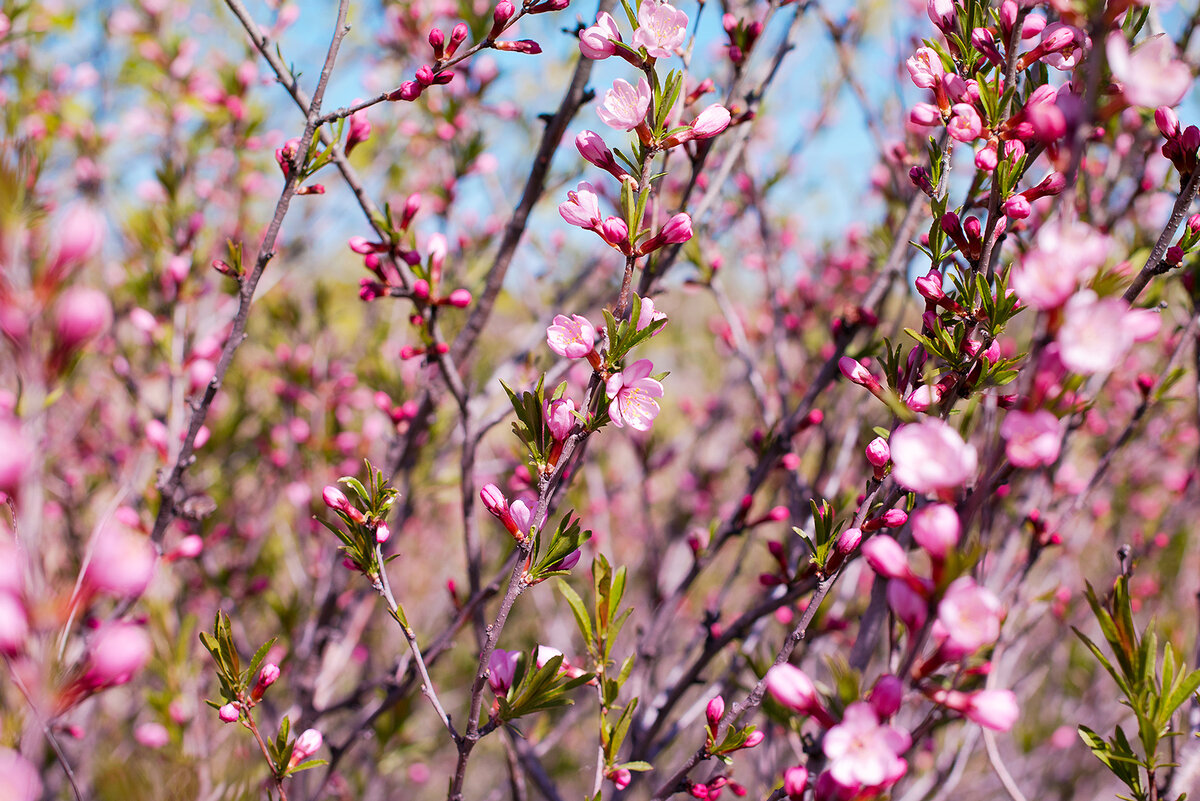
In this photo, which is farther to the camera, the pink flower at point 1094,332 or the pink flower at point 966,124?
the pink flower at point 966,124

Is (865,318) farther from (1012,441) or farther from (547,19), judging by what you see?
(547,19)

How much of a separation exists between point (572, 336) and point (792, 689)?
0.72 m

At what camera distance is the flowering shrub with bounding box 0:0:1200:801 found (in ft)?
3.14

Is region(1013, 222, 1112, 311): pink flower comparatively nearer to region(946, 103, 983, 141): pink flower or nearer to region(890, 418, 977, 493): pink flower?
region(890, 418, 977, 493): pink flower

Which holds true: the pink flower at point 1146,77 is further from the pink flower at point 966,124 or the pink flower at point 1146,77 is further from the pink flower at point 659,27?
the pink flower at point 659,27

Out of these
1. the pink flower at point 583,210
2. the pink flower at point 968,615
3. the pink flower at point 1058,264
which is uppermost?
the pink flower at point 1058,264

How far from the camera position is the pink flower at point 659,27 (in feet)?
4.07

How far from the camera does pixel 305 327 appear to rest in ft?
15.8

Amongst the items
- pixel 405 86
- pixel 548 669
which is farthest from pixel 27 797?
pixel 405 86

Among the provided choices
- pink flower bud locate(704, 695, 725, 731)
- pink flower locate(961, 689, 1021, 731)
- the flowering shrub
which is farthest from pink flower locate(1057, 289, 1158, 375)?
pink flower bud locate(704, 695, 725, 731)

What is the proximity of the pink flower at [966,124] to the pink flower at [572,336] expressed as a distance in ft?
2.52

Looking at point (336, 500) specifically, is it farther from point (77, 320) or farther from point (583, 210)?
point (583, 210)

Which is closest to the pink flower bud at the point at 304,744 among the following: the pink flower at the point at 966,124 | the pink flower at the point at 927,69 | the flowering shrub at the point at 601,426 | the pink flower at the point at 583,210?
the flowering shrub at the point at 601,426

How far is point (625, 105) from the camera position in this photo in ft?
4.19
